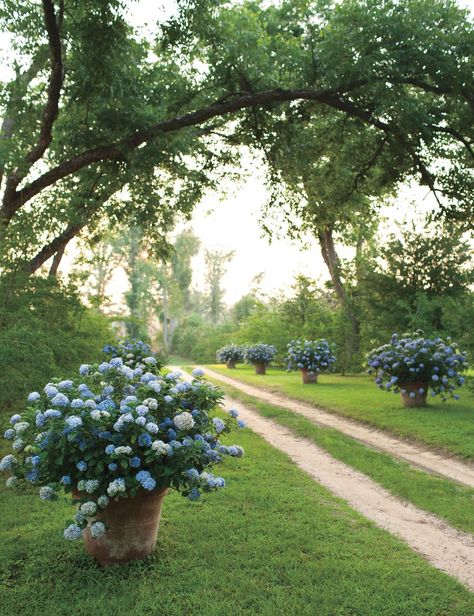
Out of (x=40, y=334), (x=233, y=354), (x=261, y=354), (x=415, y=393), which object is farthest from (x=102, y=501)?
(x=233, y=354)

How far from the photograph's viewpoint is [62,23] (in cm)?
766

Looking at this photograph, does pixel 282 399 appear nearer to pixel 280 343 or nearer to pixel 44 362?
pixel 44 362

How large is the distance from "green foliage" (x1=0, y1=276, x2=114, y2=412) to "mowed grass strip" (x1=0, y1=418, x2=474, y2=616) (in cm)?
165

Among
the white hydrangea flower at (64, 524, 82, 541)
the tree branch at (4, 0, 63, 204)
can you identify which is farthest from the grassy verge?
the tree branch at (4, 0, 63, 204)

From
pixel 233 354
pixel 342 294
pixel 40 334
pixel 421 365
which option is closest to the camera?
pixel 40 334

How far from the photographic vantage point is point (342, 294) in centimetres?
2195

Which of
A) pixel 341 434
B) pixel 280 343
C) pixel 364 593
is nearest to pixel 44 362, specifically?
pixel 364 593

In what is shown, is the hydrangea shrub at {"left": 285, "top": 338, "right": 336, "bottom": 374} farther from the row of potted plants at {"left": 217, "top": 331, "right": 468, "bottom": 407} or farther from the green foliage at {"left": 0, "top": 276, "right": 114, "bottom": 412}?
the green foliage at {"left": 0, "top": 276, "right": 114, "bottom": 412}

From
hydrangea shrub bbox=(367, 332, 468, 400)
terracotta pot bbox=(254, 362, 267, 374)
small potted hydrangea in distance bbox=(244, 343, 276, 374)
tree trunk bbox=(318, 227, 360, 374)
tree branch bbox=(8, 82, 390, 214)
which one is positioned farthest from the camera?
terracotta pot bbox=(254, 362, 267, 374)

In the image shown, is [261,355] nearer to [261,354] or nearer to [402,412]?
[261,354]

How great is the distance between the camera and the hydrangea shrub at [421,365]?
10.8 metres

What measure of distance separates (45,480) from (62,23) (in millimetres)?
6746

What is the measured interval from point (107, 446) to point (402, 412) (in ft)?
28.5

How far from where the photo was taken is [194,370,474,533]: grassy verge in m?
5.30
